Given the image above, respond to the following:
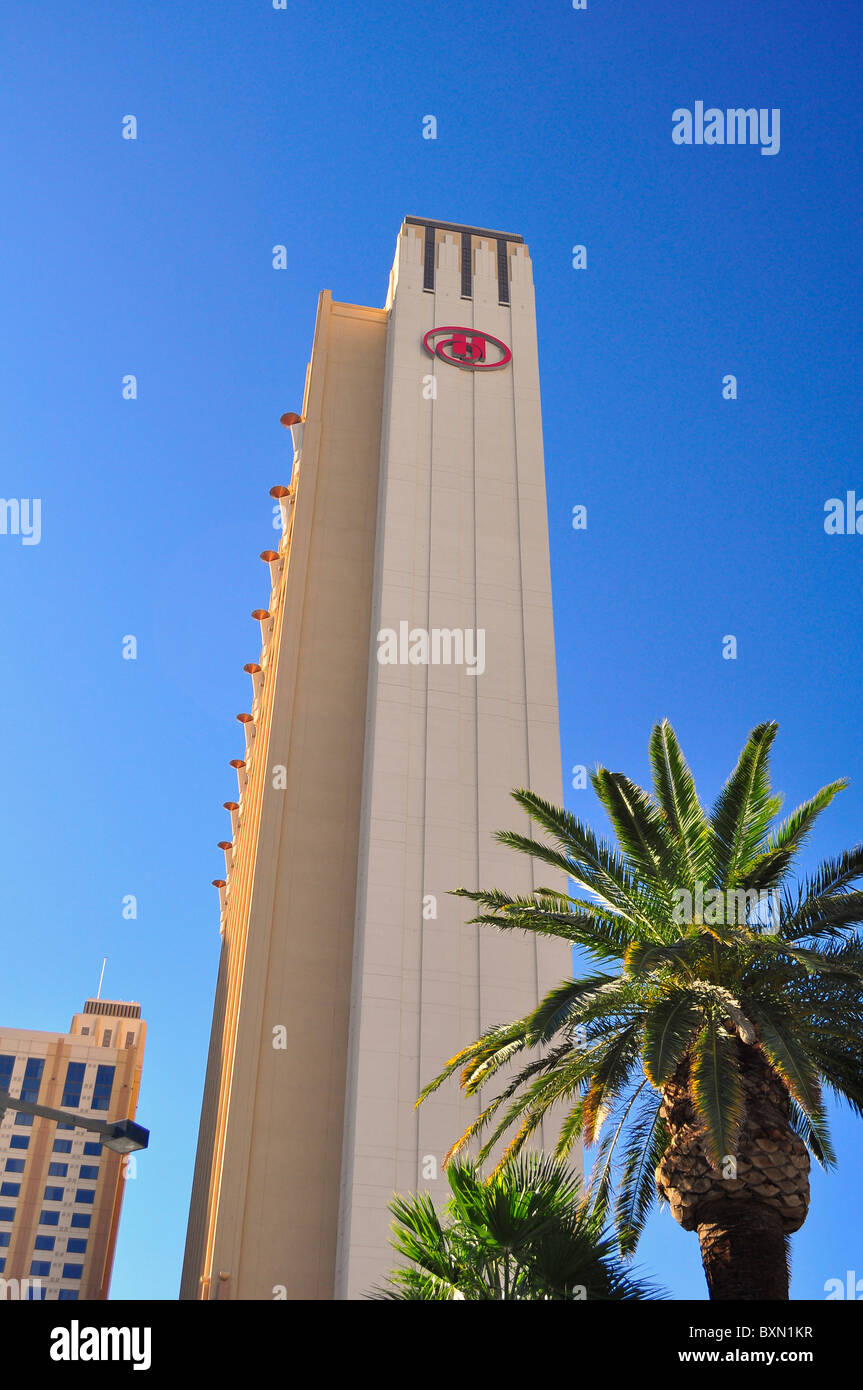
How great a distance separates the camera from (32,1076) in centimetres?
9056

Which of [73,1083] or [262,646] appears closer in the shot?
[262,646]

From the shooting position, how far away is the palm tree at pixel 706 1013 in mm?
16266

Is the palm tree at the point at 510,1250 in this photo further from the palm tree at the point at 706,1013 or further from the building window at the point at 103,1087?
the building window at the point at 103,1087

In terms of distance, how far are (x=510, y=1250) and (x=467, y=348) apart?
34.5m

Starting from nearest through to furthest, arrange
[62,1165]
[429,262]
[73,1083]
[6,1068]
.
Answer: [429,262]
[62,1165]
[6,1068]
[73,1083]

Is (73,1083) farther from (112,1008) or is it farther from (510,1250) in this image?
(510,1250)

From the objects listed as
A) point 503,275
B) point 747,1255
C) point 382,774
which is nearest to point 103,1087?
point 382,774

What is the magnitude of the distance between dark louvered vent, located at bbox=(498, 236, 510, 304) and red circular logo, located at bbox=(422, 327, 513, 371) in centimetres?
220

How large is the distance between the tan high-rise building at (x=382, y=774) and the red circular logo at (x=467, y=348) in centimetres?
9

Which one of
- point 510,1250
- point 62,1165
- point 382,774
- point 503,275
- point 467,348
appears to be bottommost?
point 510,1250

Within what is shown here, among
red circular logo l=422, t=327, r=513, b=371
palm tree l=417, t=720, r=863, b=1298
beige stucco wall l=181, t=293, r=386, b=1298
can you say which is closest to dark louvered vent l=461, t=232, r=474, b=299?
red circular logo l=422, t=327, r=513, b=371
